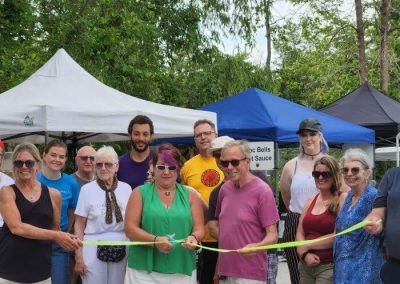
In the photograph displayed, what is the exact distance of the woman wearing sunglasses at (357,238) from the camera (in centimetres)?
500

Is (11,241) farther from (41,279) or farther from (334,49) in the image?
(334,49)

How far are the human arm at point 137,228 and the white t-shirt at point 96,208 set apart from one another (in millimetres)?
→ 485

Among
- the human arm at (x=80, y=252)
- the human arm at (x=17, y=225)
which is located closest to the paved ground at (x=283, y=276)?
the human arm at (x=80, y=252)

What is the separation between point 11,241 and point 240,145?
1.74 meters

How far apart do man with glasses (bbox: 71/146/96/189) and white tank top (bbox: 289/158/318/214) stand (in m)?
1.87

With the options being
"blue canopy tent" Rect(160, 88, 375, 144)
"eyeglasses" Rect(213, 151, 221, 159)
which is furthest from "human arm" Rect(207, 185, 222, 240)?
"blue canopy tent" Rect(160, 88, 375, 144)

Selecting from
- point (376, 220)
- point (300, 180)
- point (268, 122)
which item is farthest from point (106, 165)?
point (268, 122)

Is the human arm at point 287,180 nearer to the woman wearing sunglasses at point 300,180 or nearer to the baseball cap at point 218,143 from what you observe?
the woman wearing sunglasses at point 300,180

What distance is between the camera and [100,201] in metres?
5.76

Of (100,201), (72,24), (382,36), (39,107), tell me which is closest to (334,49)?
(382,36)

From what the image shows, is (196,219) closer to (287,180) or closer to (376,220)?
(376,220)

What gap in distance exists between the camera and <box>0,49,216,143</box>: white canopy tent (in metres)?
7.69

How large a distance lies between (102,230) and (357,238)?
6.46 ft

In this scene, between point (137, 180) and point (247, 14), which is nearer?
point (137, 180)
